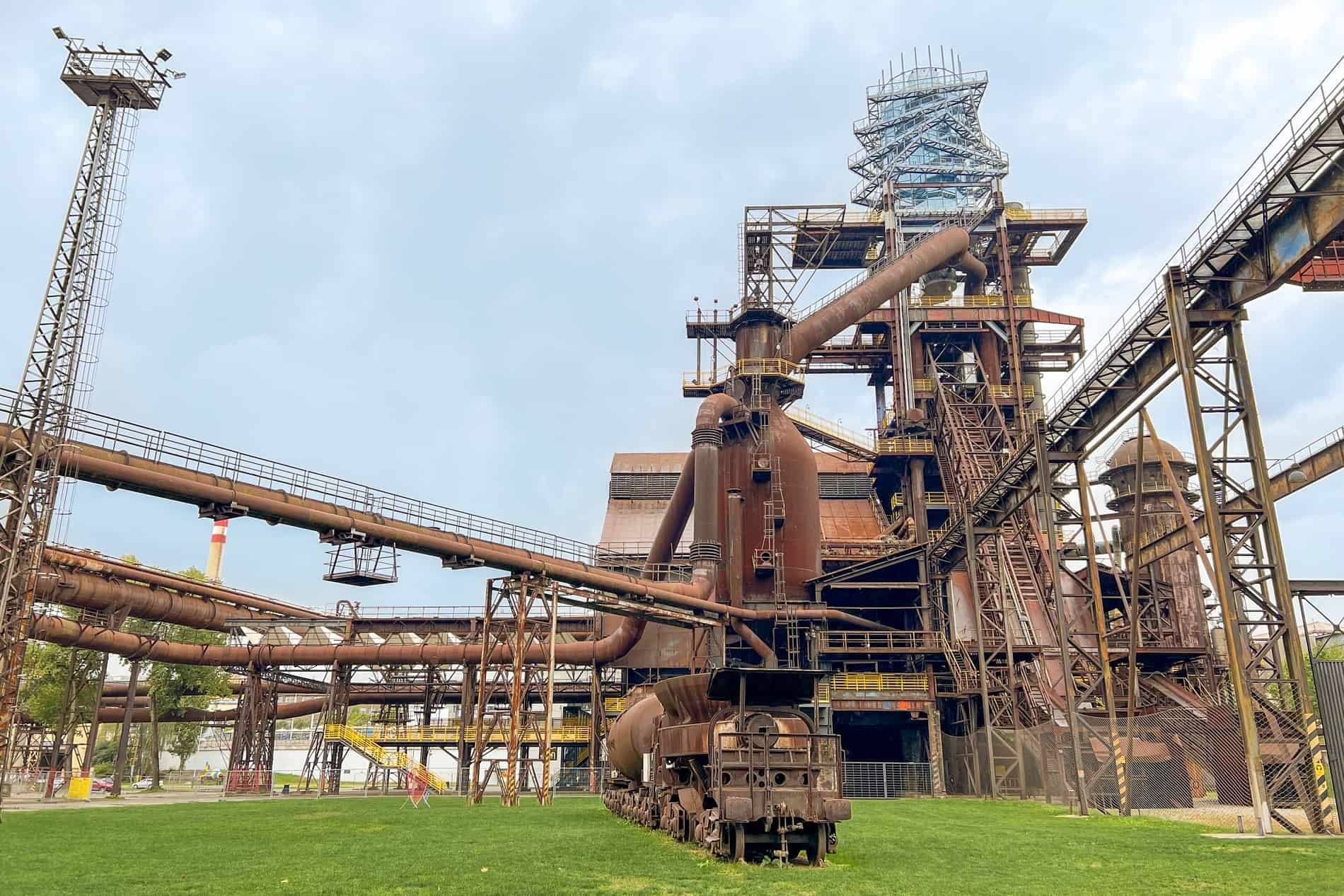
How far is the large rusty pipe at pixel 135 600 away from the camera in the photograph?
30219mm

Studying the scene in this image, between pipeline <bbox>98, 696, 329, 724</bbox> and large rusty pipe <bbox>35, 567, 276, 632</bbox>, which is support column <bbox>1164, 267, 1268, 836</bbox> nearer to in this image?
large rusty pipe <bbox>35, 567, 276, 632</bbox>

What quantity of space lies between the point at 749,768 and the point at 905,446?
3420 centimetres

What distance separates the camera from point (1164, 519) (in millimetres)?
35688

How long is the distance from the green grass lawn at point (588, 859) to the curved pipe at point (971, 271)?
32.9 meters

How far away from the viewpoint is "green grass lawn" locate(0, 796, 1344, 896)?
9.94 m

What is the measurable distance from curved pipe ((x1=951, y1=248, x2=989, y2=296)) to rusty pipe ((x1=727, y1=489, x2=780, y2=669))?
60.4 ft

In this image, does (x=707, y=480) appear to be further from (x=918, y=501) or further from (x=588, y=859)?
(x=588, y=859)

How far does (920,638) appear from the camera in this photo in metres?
40.9

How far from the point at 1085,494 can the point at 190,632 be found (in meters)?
41.9

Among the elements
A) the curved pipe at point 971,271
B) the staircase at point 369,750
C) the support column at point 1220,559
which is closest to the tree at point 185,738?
the staircase at point 369,750

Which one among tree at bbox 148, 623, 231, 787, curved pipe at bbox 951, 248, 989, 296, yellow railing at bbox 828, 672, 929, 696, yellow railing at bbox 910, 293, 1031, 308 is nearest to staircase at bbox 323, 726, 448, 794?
tree at bbox 148, 623, 231, 787

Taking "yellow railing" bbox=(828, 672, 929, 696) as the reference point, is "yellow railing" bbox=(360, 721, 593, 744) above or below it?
below

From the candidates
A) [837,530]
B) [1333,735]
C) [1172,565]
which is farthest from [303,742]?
[1333,735]

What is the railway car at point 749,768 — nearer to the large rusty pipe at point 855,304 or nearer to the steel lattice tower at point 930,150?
the large rusty pipe at point 855,304
